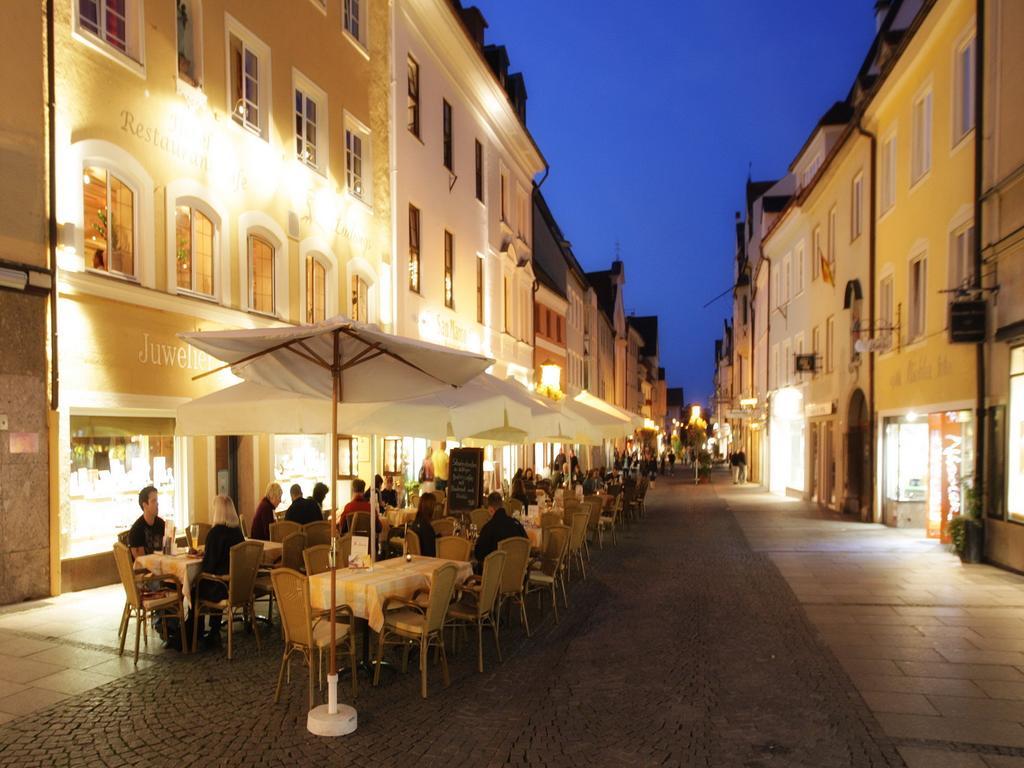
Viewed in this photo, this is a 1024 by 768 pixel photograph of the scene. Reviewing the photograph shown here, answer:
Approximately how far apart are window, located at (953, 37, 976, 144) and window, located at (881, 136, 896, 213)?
3.91m

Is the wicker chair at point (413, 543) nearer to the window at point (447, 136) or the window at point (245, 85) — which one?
the window at point (245, 85)

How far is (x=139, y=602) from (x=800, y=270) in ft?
87.0

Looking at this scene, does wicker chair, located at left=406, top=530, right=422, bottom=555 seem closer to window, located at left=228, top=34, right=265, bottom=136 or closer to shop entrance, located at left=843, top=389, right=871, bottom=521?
window, located at left=228, top=34, right=265, bottom=136

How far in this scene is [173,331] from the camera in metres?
11.6

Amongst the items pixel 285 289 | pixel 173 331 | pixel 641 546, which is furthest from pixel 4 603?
pixel 641 546

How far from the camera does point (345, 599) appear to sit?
7039 mm

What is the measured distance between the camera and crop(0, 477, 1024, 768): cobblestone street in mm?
5383

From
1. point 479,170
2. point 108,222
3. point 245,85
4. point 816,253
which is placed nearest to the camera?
point 108,222

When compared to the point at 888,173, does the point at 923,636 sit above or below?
below

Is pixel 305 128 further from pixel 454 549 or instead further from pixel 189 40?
pixel 454 549

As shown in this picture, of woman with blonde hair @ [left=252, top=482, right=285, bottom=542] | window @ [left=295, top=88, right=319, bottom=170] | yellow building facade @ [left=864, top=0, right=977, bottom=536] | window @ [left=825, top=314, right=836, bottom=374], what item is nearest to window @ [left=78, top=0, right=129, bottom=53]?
window @ [left=295, top=88, right=319, bottom=170]

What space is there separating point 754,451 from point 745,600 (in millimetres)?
31667

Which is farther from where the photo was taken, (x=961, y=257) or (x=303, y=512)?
(x=961, y=257)

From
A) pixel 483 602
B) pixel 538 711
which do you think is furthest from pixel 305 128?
pixel 538 711
